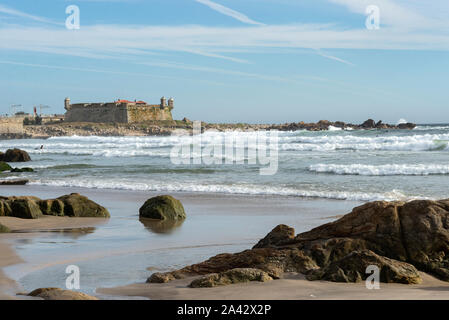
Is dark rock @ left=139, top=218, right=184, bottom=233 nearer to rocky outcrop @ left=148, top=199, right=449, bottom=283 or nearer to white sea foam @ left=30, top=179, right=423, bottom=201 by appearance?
rocky outcrop @ left=148, top=199, right=449, bottom=283

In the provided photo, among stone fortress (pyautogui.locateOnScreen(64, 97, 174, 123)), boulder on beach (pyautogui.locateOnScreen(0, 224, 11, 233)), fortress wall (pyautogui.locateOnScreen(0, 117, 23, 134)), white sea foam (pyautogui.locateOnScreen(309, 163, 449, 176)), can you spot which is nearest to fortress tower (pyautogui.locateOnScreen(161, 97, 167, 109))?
stone fortress (pyautogui.locateOnScreen(64, 97, 174, 123))

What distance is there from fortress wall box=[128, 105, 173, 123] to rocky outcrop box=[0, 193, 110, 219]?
92650 mm

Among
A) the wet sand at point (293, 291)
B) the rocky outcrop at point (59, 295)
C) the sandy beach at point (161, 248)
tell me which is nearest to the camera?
the rocky outcrop at point (59, 295)

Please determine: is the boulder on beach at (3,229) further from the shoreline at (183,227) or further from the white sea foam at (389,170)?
the white sea foam at (389,170)

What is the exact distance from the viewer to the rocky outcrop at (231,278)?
4.79 m

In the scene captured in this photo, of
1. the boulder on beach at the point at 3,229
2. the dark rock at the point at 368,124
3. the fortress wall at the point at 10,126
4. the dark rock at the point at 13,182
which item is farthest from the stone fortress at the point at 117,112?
the boulder on beach at the point at 3,229

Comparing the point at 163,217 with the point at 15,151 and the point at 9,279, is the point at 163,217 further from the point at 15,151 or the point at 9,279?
the point at 15,151

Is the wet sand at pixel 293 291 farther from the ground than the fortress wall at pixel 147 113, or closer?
closer

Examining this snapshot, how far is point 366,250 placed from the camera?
489cm

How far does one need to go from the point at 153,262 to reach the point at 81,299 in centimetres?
235

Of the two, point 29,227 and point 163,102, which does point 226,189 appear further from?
point 163,102

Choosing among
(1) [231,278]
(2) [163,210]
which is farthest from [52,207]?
(1) [231,278]

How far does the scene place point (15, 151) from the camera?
2833 cm

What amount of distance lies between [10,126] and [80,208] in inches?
3340
